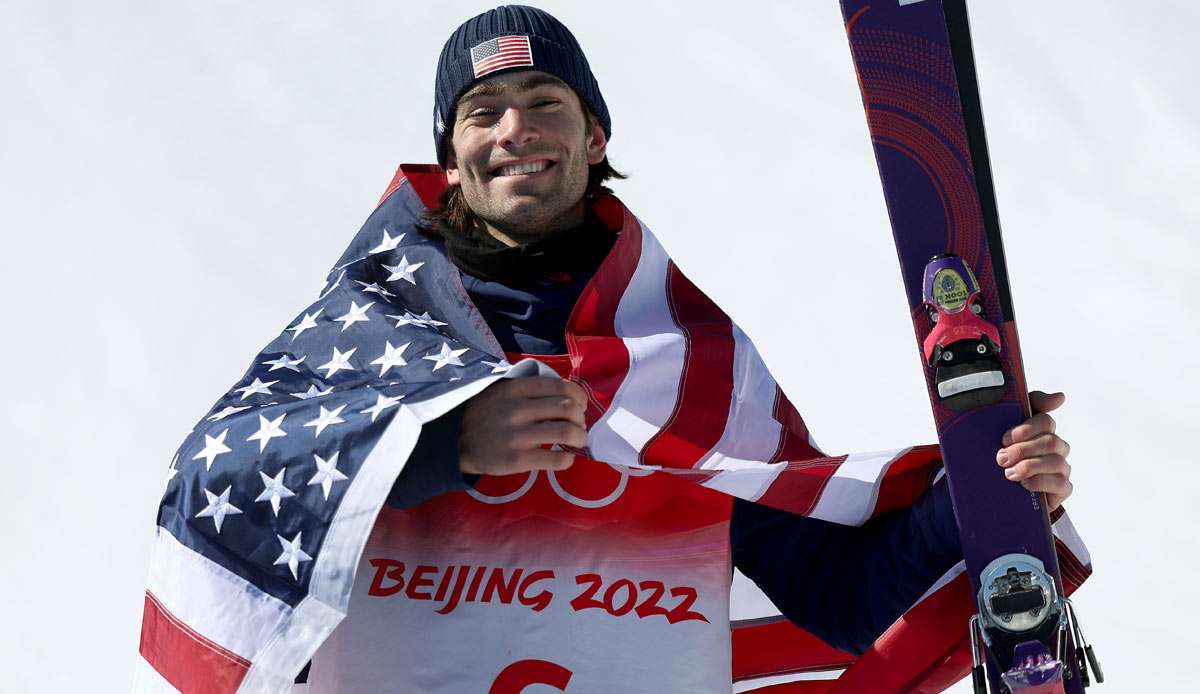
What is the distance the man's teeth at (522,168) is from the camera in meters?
3.65

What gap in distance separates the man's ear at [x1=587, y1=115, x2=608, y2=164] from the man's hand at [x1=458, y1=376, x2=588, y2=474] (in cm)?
105

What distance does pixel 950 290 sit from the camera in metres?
3.35

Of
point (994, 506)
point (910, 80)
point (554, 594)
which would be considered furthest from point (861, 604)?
point (910, 80)

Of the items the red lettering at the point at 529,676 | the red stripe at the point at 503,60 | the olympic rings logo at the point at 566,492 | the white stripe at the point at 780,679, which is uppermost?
the red stripe at the point at 503,60

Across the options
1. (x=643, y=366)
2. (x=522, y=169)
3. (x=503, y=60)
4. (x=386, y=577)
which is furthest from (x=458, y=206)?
(x=386, y=577)

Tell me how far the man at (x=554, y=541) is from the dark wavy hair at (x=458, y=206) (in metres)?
0.02

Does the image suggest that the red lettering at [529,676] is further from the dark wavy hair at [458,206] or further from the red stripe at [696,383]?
the dark wavy hair at [458,206]

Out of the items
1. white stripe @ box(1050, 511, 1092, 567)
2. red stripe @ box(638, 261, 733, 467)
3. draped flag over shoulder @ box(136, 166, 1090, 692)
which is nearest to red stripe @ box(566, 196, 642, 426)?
draped flag over shoulder @ box(136, 166, 1090, 692)

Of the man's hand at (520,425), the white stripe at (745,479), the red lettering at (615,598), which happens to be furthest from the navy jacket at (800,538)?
the man's hand at (520,425)

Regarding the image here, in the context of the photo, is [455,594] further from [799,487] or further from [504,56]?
[504,56]

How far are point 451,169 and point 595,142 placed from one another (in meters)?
0.38

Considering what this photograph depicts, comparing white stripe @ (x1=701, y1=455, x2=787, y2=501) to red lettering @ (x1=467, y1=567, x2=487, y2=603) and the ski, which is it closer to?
the ski

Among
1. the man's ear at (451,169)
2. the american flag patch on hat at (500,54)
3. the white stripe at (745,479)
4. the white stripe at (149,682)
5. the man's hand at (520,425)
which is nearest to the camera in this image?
the man's hand at (520,425)

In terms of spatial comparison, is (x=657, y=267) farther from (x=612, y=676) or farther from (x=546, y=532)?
(x=612, y=676)
